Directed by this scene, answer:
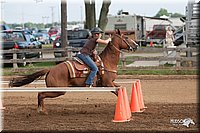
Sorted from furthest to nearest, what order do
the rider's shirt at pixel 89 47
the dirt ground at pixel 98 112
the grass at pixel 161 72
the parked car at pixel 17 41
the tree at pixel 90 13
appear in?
the tree at pixel 90 13, the parked car at pixel 17 41, the grass at pixel 161 72, the rider's shirt at pixel 89 47, the dirt ground at pixel 98 112

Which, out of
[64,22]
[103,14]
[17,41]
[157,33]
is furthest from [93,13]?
[157,33]

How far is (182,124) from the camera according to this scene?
33.1ft

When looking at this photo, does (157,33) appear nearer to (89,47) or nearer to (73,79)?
(89,47)

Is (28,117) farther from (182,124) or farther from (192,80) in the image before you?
(192,80)

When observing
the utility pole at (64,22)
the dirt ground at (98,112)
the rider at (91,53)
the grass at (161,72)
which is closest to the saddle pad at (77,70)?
the rider at (91,53)

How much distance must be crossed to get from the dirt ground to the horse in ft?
2.33

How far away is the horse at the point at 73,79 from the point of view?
38.1 ft

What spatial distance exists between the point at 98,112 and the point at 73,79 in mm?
1141

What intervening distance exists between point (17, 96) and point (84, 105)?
3.25 m

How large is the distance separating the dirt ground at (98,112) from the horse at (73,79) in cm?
71

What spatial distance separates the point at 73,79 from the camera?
11.7m

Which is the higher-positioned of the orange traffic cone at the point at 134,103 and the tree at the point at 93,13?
the tree at the point at 93,13

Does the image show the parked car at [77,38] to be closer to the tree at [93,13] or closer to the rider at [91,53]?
the tree at [93,13]

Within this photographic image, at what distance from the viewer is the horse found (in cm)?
1162
